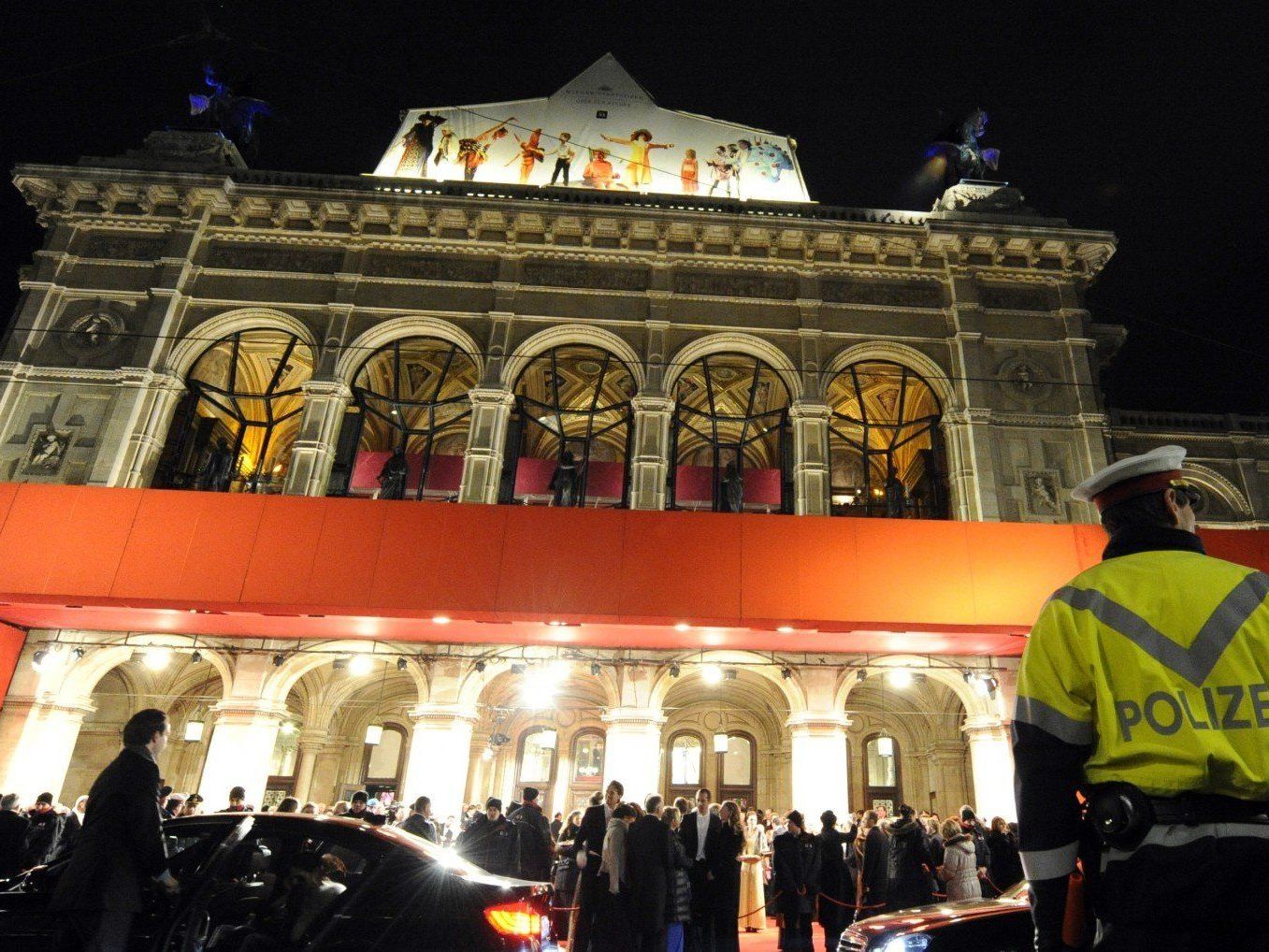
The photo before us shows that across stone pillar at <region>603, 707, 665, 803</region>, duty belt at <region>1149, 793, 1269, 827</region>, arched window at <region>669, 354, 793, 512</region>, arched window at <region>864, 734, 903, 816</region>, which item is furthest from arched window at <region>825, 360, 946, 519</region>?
duty belt at <region>1149, 793, 1269, 827</region>

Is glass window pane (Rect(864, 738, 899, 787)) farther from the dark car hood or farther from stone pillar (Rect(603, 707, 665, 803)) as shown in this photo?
the dark car hood

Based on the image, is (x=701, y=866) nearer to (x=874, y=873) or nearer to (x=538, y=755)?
(x=874, y=873)

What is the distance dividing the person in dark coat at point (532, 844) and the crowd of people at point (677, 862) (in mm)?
13

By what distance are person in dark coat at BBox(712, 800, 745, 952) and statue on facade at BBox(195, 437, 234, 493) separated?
1176cm

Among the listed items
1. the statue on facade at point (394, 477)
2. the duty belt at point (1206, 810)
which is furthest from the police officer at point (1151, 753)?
the statue on facade at point (394, 477)

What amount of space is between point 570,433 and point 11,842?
1545cm

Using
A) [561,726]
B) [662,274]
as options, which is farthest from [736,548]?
[561,726]

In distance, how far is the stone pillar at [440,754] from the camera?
44.4 feet

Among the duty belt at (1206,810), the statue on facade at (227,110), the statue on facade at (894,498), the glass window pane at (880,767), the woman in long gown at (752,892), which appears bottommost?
the woman in long gown at (752,892)

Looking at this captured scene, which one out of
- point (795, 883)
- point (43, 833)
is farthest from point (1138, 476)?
point (43, 833)

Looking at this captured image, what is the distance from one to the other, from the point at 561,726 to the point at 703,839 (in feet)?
46.0

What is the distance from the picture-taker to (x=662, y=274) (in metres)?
17.0

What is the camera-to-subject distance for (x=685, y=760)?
70.3 ft

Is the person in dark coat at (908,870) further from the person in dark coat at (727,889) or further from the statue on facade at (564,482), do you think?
the statue on facade at (564,482)
